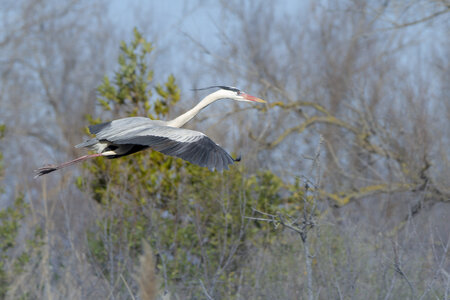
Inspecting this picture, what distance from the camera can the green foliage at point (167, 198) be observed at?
249 inches

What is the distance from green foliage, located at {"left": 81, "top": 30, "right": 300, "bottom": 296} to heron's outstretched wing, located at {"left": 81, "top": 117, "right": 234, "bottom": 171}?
0.82 metres

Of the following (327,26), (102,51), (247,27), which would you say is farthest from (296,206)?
(102,51)

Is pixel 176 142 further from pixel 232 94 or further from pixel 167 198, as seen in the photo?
pixel 167 198

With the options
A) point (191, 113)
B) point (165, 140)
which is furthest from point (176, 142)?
point (191, 113)

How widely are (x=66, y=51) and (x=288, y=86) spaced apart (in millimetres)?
13801

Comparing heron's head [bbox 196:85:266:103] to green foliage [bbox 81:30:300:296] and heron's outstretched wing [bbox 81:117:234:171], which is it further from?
heron's outstretched wing [bbox 81:117:234:171]

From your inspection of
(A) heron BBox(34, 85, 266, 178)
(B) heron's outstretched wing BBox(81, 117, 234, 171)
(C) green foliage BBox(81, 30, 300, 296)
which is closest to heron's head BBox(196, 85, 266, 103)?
(A) heron BBox(34, 85, 266, 178)

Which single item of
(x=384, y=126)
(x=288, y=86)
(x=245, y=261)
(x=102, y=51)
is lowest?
(x=245, y=261)

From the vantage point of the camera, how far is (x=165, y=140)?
491 cm

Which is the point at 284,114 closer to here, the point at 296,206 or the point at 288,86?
the point at 288,86

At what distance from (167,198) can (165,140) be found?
215 centimetres

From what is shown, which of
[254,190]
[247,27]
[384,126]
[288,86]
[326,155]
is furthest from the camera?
[247,27]

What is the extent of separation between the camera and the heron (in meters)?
4.73

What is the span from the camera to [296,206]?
8.25 metres
